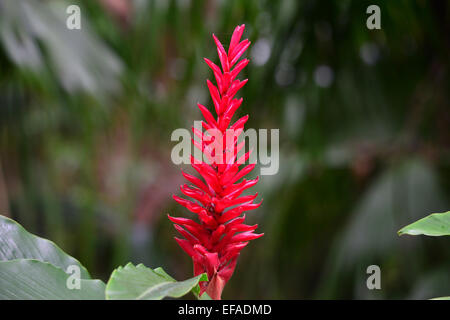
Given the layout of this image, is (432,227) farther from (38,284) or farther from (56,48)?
(56,48)

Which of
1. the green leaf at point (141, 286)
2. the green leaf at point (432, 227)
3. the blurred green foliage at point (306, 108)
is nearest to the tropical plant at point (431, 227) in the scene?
the green leaf at point (432, 227)

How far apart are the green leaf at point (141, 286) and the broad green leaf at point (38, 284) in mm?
33

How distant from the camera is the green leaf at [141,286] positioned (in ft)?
0.67

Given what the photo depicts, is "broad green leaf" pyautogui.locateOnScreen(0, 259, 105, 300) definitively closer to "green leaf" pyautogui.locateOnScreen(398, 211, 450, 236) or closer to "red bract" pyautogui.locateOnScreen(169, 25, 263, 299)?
"red bract" pyautogui.locateOnScreen(169, 25, 263, 299)

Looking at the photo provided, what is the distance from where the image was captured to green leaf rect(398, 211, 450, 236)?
26 cm

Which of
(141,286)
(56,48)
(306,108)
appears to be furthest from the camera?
(306,108)

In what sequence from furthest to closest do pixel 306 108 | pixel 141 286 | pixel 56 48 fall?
1. pixel 306 108
2. pixel 56 48
3. pixel 141 286

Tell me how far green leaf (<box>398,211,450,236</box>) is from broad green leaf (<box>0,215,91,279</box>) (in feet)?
0.60

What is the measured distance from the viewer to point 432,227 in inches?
10.3

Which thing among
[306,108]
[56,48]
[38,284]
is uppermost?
[56,48]

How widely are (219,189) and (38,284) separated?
104 millimetres

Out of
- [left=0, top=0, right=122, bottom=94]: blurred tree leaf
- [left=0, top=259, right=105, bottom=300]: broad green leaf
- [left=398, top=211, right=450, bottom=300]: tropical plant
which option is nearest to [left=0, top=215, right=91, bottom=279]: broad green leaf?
[left=0, top=259, right=105, bottom=300]: broad green leaf

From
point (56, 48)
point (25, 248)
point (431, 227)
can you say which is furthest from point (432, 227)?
point (56, 48)

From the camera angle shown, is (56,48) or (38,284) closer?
(38,284)
